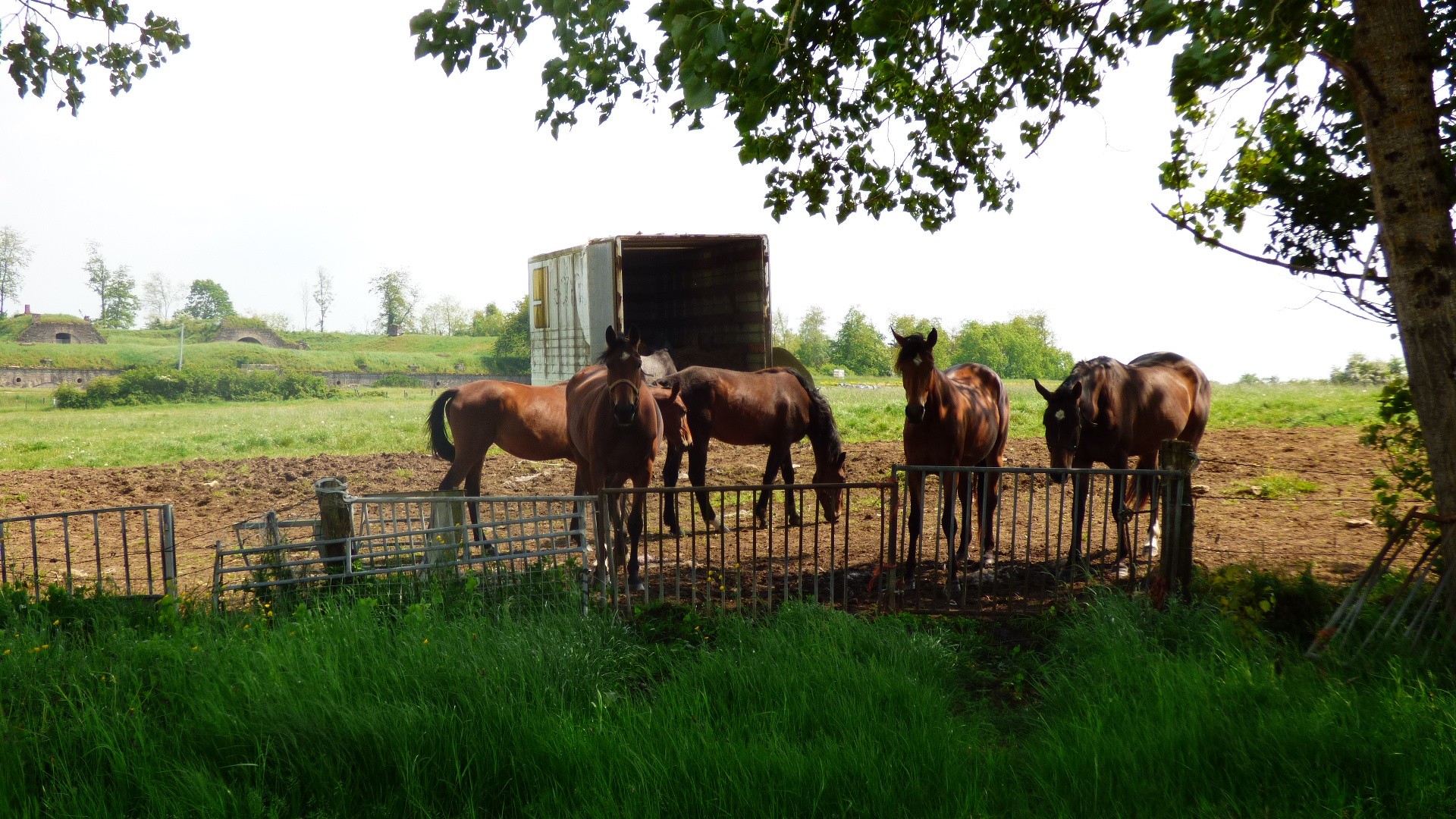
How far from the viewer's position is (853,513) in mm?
10211

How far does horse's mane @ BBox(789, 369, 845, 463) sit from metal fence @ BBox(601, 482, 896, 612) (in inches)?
19.3

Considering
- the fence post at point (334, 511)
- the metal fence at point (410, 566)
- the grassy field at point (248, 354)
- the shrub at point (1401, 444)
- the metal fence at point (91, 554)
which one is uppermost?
the grassy field at point (248, 354)

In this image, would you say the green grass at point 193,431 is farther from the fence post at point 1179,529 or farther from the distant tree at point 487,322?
the distant tree at point 487,322

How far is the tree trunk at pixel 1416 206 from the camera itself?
4258 millimetres

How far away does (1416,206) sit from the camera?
14.1 feet

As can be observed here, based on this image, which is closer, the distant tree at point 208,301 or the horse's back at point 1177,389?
the horse's back at point 1177,389

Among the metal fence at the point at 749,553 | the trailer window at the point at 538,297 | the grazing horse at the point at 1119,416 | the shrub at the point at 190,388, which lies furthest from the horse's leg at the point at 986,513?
the shrub at the point at 190,388

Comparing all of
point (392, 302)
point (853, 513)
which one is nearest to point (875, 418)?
point (853, 513)

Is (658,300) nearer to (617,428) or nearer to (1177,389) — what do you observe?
(617,428)

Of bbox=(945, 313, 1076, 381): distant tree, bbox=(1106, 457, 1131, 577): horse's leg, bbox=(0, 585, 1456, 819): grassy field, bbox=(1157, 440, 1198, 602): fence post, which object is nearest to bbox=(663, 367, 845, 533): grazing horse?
bbox=(1106, 457, 1131, 577): horse's leg

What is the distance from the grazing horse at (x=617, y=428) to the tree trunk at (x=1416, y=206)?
174 inches

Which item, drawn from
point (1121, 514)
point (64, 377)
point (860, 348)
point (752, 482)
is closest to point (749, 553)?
point (1121, 514)

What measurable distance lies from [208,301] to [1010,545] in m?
128

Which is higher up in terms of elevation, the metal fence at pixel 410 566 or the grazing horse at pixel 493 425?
the grazing horse at pixel 493 425
